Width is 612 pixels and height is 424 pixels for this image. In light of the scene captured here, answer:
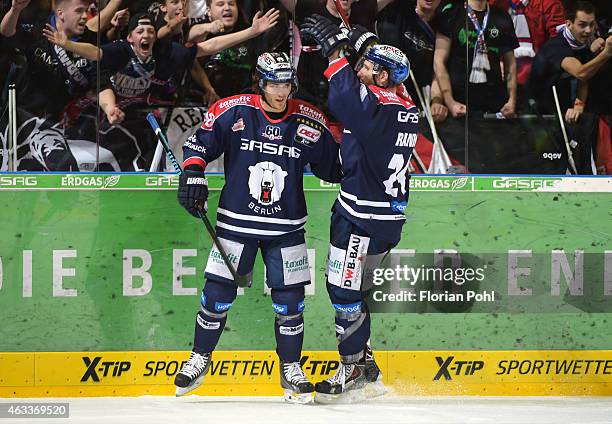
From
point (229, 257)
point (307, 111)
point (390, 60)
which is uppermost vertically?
point (390, 60)

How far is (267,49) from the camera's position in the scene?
18.7 feet

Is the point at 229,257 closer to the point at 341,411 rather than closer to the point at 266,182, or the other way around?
the point at 266,182

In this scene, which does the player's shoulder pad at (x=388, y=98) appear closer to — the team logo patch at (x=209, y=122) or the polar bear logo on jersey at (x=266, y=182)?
the polar bear logo on jersey at (x=266, y=182)

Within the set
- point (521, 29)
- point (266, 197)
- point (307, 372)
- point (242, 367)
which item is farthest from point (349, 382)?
point (521, 29)

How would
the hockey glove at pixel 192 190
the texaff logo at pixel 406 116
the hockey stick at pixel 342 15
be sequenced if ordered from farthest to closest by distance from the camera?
the hockey stick at pixel 342 15
the texaff logo at pixel 406 116
the hockey glove at pixel 192 190

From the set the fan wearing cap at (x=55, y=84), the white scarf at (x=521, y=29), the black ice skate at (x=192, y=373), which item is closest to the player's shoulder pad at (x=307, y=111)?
the fan wearing cap at (x=55, y=84)

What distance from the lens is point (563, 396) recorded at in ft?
19.0

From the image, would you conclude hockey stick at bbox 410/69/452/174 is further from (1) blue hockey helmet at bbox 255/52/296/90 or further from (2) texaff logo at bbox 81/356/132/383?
(2) texaff logo at bbox 81/356/132/383

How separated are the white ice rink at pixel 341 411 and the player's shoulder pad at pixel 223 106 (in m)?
1.38

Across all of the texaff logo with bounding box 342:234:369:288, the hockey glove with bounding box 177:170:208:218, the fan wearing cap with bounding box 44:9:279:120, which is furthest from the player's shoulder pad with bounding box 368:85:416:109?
the hockey glove with bounding box 177:170:208:218

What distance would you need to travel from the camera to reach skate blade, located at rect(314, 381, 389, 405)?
542cm

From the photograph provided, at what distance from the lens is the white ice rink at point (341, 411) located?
500cm

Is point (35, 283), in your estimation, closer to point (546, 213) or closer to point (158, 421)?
point (158, 421)

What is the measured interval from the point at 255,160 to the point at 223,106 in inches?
12.3
